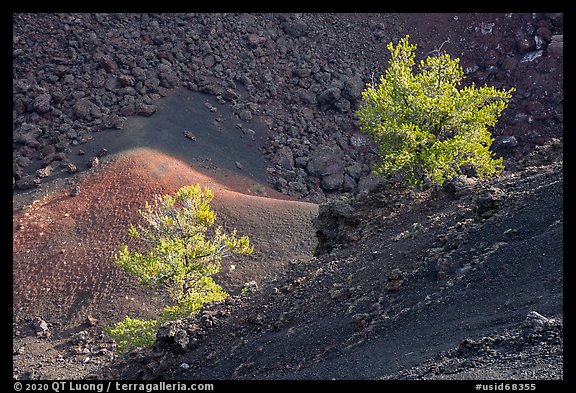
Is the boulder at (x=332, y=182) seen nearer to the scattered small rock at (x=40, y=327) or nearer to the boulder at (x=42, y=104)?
the boulder at (x=42, y=104)

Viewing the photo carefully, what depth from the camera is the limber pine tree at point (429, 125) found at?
21.6 m

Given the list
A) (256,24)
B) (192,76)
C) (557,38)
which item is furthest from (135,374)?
(557,38)

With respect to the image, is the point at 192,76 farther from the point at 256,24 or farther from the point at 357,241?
the point at 357,241

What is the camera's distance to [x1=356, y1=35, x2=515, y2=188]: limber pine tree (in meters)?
21.6

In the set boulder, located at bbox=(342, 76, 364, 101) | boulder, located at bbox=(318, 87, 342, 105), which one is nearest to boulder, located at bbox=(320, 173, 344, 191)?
boulder, located at bbox=(318, 87, 342, 105)

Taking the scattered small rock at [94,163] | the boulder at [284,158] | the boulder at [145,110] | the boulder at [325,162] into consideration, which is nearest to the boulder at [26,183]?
the scattered small rock at [94,163]

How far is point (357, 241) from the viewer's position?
2003cm

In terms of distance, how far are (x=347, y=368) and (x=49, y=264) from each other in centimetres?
2220

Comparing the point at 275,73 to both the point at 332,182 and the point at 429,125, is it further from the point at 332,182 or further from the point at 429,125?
the point at 429,125

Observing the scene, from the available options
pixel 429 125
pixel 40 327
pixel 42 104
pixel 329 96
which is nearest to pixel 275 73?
pixel 329 96

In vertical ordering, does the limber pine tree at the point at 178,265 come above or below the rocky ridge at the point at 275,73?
below

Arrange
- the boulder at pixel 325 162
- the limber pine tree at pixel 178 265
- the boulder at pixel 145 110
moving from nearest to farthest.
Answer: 1. the limber pine tree at pixel 178 265
2. the boulder at pixel 145 110
3. the boulder at pixel 325 162

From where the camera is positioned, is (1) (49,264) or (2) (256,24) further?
(2) (256,24)
